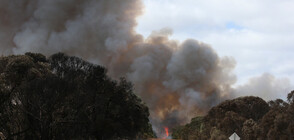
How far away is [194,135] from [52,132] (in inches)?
1481

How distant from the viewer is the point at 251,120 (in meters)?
59.3

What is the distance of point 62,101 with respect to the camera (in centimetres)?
5031

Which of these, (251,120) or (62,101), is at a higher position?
(62,101)

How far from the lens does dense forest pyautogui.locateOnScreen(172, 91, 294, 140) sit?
159ft

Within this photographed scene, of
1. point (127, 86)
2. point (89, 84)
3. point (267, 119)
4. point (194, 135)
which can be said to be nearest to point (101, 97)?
point (89, 84)

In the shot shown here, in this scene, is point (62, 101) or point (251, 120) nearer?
point (62, 101)

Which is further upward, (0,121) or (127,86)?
(127,86)

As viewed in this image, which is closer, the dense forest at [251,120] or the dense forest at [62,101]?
the dense forest at [62,101]

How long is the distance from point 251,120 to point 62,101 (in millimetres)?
29195

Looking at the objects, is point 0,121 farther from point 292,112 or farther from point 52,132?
point 292,112

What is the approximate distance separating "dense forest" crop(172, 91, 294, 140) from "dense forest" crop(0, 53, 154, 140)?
14.4 meters

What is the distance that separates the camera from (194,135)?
80.7 meters

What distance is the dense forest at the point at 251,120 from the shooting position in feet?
159

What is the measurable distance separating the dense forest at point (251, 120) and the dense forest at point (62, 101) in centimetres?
1440
